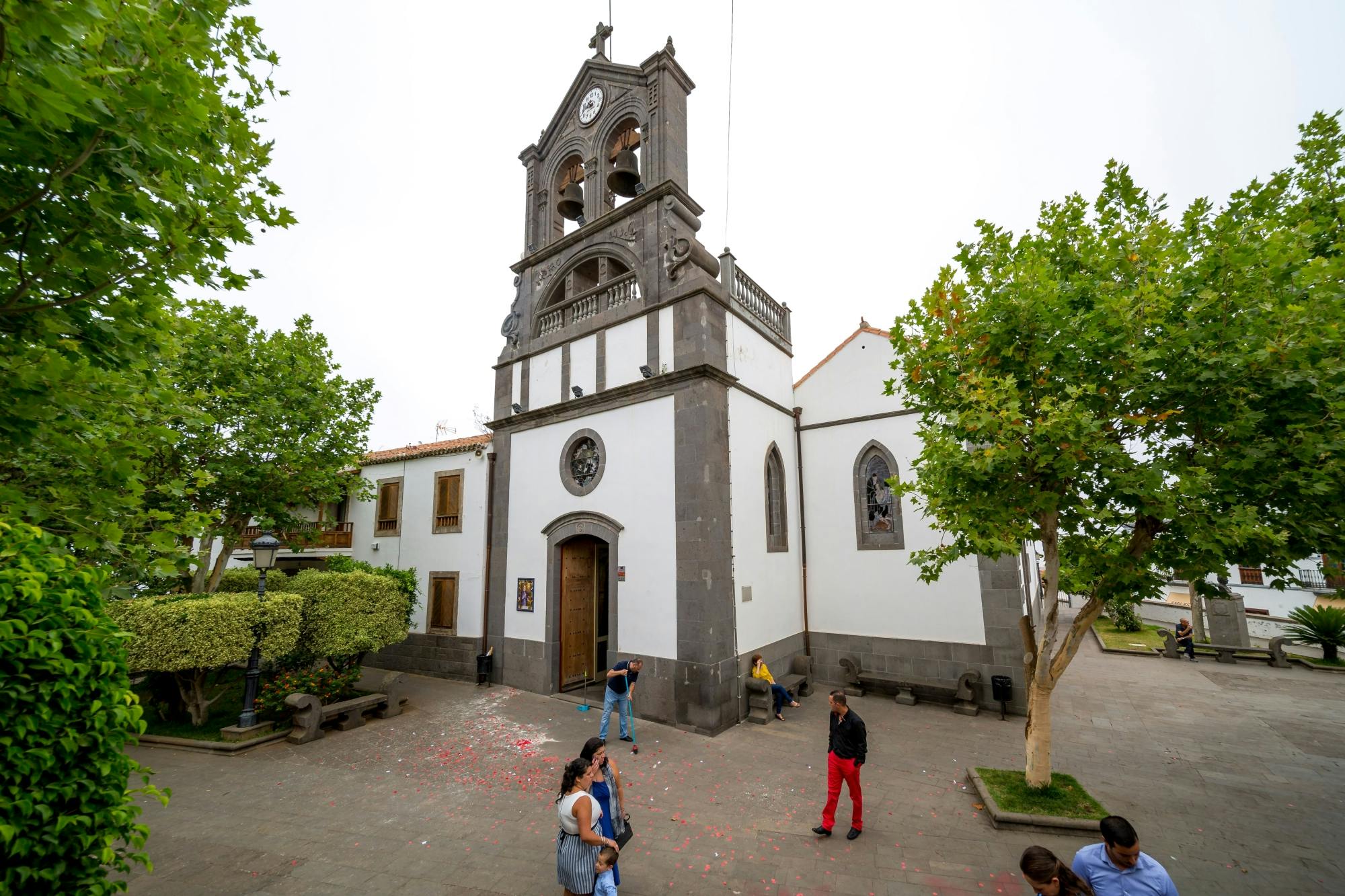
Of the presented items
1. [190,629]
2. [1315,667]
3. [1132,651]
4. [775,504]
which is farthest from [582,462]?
[1315,667]

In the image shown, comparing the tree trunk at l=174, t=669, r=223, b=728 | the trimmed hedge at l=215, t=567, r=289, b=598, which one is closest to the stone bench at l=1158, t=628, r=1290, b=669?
the tree trunk at l=174, t=669, r=223, b=728

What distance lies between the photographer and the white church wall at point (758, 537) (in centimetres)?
1111

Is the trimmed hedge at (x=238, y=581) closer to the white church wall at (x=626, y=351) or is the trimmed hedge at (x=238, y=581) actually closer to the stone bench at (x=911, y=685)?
the white church wall at (x=626, y=351)

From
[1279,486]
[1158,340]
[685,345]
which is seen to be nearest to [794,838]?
[1279,486]

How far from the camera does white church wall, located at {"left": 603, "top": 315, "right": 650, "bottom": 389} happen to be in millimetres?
11922

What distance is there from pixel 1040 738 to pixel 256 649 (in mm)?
12457

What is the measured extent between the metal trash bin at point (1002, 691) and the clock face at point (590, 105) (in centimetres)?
1566

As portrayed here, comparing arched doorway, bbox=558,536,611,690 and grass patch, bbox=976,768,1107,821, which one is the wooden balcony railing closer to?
arched doorway, bbox=558,536,611,690

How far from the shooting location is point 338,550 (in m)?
17.4

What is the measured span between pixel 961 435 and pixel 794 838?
505 centimetres

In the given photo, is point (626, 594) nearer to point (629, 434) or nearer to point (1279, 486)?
point (629, 434)

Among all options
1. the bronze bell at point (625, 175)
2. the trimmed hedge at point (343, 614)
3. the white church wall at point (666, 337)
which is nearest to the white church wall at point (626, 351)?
the white church wall at point (666, 337)

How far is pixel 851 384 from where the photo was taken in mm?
13562

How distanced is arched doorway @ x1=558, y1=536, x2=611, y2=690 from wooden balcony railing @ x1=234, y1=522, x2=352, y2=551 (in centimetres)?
669
